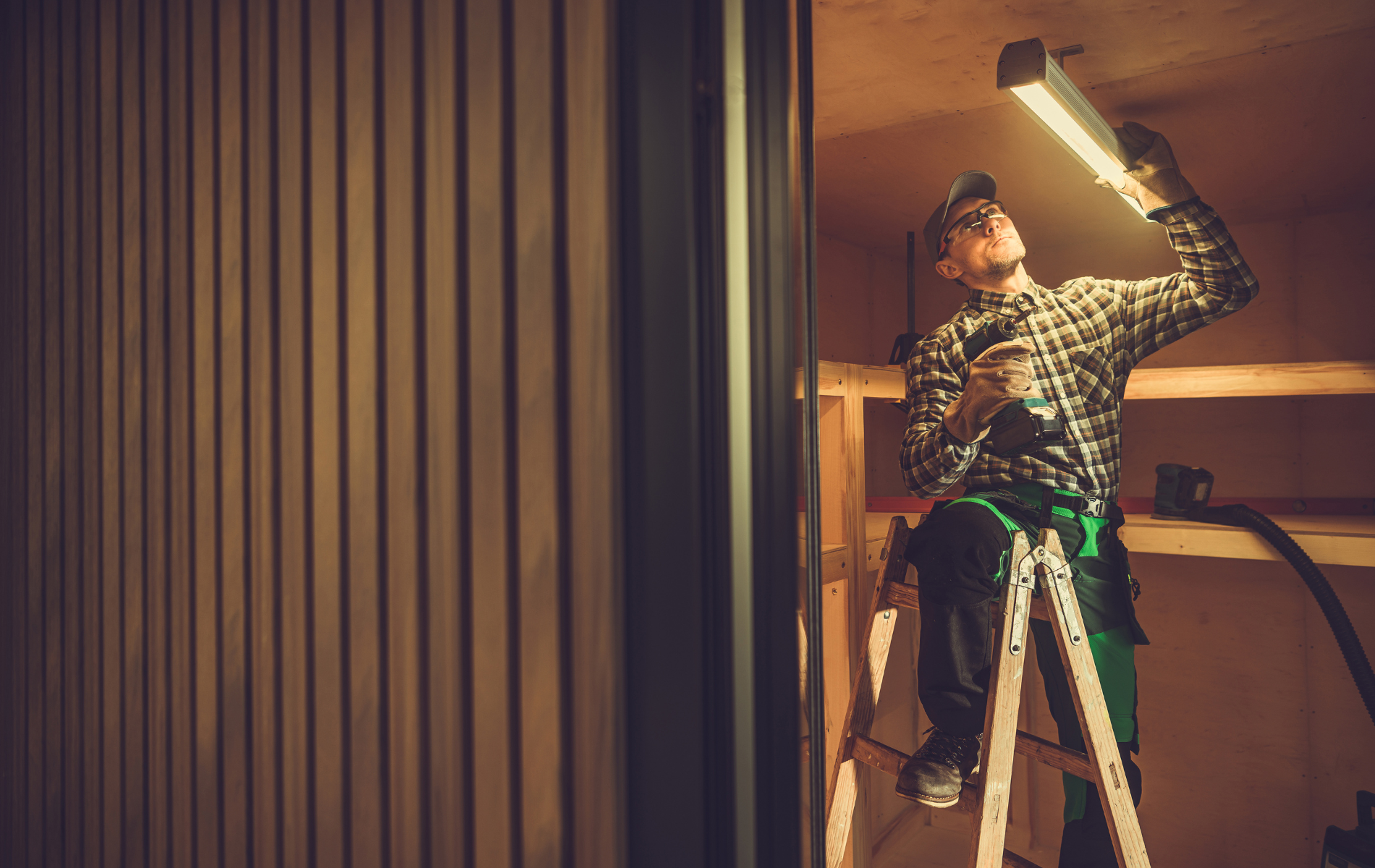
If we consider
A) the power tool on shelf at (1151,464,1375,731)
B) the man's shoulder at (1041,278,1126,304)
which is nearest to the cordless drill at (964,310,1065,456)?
the man's shoulder at (1041,278,1126,304)

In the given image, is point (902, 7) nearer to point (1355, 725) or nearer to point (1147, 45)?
point (1147, 45)

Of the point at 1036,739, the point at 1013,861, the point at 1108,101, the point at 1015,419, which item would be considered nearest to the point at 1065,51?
the point at 1108,101

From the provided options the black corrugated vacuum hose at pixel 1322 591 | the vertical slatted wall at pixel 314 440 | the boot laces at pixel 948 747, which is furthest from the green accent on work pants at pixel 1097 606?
the vertical slatted wall at pixel 314 440

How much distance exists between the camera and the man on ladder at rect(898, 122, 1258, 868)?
5.16ft

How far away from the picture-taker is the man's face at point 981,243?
1865 mm

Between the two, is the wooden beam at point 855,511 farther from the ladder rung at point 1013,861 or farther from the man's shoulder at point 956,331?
the ladder rung at point 1013,861

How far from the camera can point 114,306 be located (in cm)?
96

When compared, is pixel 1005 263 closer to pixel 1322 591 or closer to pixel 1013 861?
pixel 1322 591

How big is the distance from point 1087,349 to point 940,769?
1110mm

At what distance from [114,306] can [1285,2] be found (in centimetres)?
214

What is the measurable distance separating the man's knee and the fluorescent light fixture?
876 millimetres

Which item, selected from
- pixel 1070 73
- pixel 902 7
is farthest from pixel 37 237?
pixel 1070 73

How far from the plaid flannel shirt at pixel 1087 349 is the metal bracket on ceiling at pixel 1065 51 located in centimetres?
46

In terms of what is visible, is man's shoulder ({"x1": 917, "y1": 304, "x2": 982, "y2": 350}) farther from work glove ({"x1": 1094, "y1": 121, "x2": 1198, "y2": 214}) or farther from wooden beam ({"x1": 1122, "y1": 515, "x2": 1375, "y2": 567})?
wooden beam ({"x1": 1122, "y1": 515, "x2": 1375, "y2": 567})
